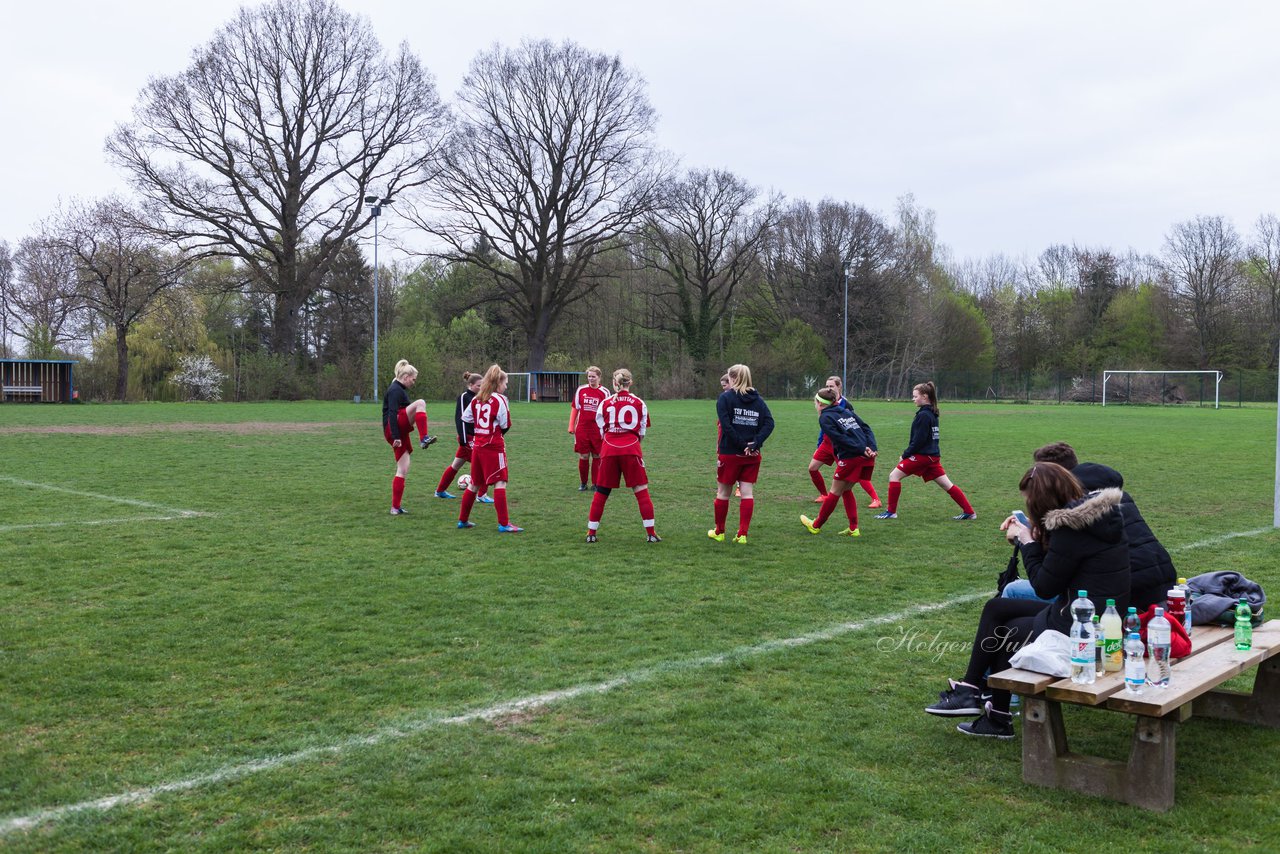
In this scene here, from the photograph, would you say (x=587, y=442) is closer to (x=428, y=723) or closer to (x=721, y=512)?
(x=721, y=512)

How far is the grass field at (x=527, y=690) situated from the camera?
366 cm

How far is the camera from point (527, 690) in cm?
516

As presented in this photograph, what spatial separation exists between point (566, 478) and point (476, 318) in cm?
4697

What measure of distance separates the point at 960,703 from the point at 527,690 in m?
2.17

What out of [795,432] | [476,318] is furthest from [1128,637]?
[476,318]

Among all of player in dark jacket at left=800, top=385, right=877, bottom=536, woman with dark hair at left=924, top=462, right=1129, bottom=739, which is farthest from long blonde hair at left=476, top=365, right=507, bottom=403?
woman with dark hair at left=924, top=462, right=1129, bottom=739

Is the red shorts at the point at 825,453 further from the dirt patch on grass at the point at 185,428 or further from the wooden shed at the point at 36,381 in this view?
the wooden shed at the point at 36,381

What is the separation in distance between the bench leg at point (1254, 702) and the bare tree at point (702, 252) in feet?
186

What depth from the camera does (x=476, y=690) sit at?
5.16m

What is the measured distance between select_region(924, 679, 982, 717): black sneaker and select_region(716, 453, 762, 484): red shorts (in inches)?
183

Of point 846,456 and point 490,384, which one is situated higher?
point 490,384

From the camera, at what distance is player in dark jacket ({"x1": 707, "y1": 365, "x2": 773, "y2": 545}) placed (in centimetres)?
913

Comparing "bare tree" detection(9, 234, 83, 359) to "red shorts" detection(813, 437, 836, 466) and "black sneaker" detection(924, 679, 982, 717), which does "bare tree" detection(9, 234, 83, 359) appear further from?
"black sneaker" detection(924, 679, 982, 717)

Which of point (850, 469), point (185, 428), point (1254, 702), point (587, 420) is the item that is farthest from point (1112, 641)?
point (185, 428)
